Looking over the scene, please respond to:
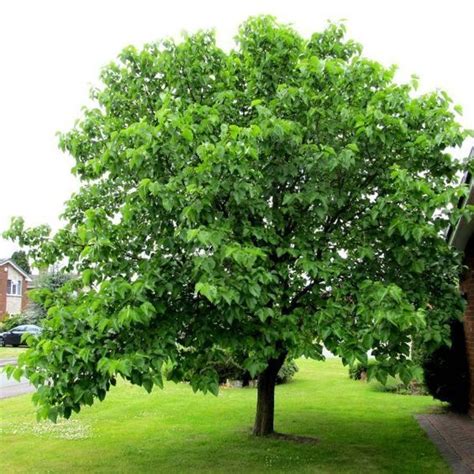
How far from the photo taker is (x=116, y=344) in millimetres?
5684

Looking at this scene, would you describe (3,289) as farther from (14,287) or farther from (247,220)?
(247,220)

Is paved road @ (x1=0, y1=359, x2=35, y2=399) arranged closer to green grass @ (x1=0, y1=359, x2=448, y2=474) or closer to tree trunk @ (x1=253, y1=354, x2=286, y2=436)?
green grass @ (x1=0, y1=359, x2=448, y2=474)

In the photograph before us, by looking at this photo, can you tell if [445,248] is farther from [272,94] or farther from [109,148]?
[109,148]

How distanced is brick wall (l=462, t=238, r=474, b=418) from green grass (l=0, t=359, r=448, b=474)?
1.43 meters

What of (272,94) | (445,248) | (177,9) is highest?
(177,9)

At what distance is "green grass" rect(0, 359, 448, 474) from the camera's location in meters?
7.68

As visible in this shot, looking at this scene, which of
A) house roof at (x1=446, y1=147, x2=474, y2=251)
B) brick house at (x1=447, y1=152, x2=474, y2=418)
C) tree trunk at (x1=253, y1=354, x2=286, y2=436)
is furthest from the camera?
brick house at (x1=447, y1=152, x2=474, y2=418)

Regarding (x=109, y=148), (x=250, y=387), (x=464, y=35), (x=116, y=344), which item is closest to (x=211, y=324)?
(x=116, y=344)

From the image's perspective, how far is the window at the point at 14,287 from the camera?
5022 cm

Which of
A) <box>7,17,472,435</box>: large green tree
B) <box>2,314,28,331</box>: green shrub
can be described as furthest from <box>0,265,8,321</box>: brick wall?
<box>7,17,472,435</box>: large green tree

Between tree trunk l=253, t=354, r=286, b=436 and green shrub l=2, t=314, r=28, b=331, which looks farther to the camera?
green shrub l=2, t=314, r=28, b=331

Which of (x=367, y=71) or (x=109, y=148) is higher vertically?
(x=367, y=71)

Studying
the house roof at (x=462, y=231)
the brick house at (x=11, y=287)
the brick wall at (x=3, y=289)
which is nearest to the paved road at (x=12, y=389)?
the house roof at (x=462, y=231)

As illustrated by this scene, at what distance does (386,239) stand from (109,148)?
330 centimetres
